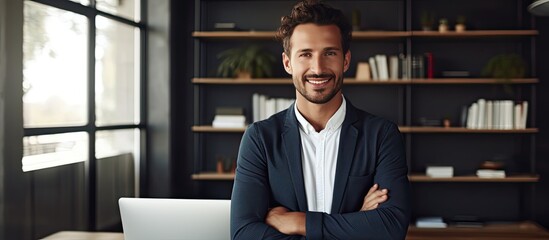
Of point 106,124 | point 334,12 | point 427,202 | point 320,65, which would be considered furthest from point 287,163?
point 427,202

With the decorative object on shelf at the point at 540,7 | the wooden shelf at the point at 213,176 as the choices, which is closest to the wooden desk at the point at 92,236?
the decorative object on shelf at the point at 540,7

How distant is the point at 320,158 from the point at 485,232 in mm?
3332

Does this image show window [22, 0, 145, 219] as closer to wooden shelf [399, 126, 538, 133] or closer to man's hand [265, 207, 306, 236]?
man's hand [265, 207, 306, 236]

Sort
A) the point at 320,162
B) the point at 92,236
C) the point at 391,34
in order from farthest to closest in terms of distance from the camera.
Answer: the point at 391,34
the point at 92,236
the point at 320,162

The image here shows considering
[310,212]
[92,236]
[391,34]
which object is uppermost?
[391,34]

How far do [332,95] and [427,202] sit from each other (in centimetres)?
374

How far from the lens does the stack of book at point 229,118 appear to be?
5383 mm

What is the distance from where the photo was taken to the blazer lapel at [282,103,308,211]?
84.5 inches

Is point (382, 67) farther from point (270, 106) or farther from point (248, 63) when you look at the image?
point (248, 63)

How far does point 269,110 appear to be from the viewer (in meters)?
5.43

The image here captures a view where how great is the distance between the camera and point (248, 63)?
5.30 metres

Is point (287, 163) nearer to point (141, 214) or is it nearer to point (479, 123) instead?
point (141, 214)

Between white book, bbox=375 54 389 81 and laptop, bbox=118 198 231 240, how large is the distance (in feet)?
11.8

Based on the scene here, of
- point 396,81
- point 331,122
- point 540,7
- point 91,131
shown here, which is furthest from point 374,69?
point 331,122
